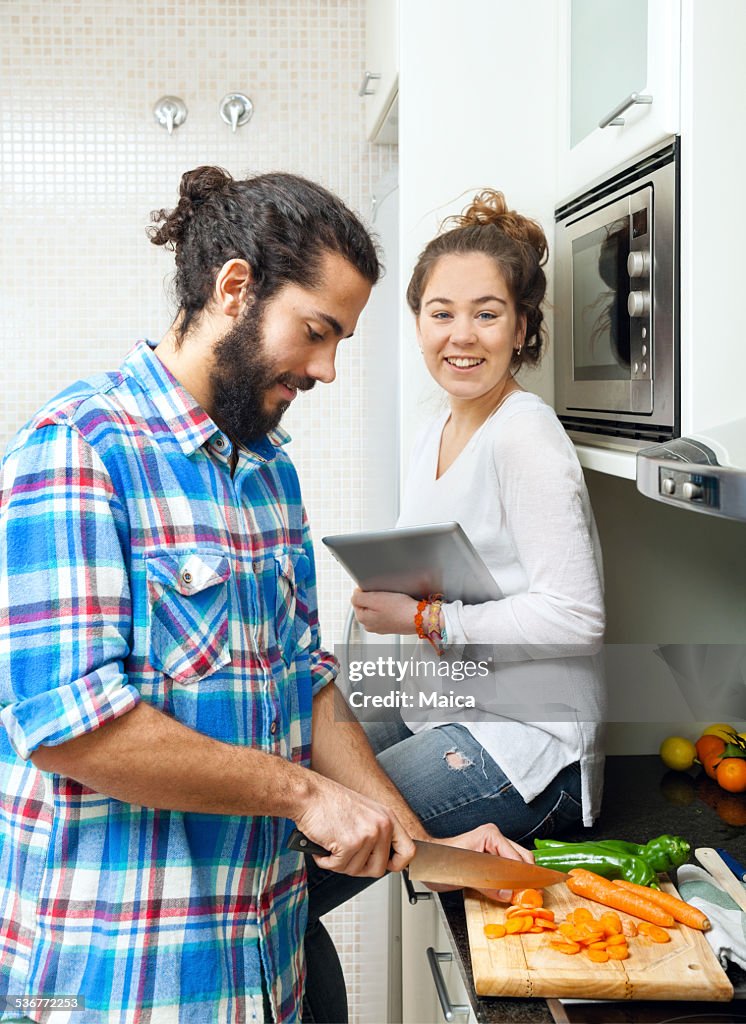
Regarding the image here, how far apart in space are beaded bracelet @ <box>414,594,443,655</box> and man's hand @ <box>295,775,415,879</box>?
1.36ft

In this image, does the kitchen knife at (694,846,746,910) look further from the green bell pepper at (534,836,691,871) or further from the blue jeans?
the blue jeans

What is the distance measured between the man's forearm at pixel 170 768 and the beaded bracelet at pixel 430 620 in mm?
476

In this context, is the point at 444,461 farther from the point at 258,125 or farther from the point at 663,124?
the point at 258,125

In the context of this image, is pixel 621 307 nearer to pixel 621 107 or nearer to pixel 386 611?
pixel 621 107

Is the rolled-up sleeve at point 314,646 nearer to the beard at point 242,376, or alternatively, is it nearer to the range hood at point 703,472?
the beard at point 242,376

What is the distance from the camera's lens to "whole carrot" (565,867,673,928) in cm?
105

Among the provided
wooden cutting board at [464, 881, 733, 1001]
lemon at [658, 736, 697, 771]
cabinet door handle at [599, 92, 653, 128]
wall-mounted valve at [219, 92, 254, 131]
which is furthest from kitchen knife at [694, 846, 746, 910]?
wall-mounted valve at [219, 92, 254, 131]

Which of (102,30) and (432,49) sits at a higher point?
(102,30)

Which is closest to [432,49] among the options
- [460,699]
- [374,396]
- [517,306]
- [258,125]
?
[517,306]

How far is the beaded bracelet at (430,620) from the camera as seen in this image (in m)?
1.38

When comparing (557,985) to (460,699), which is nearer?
(557,985)

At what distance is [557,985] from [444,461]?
707 mm

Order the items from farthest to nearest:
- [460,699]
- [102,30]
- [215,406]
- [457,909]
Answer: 1. [102,30]
2. [460,699]
3. [457,909]
4. [215,406]

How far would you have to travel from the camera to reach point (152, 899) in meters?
0.93
